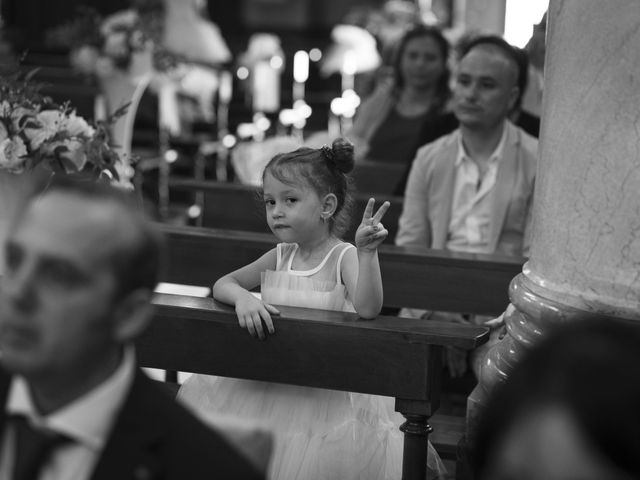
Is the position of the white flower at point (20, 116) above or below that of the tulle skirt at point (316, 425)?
above

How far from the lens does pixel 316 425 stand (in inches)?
111

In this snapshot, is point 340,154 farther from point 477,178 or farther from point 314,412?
point 477,178

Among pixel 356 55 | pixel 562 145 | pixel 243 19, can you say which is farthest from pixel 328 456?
pixel 243 19

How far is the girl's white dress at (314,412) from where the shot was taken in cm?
275

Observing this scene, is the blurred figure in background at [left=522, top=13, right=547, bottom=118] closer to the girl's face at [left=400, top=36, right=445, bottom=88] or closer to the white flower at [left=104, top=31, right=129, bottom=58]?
the girl's face at [left=400, top=36, right=445, bottom=88]

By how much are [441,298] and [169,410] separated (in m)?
2.31

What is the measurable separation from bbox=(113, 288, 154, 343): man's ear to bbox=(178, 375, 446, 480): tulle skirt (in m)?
1.23

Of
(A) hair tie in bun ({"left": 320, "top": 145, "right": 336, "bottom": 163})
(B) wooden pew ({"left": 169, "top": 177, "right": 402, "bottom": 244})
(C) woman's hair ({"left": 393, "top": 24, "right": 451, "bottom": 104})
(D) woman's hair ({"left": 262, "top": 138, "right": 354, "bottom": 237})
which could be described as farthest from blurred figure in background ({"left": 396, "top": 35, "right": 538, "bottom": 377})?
(C) woman's hair ({"left": 393, "top": 24, "right": 451, "bottom": 104})

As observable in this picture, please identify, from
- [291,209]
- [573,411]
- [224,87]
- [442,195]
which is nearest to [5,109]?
[291,209]

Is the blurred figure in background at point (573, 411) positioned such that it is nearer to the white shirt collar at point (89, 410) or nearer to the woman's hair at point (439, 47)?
the white shirt collar at point (89, 410)

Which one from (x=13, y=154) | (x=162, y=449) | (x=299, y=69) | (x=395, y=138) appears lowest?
(x=299, y=69)

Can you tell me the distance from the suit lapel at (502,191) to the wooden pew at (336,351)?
1.49m

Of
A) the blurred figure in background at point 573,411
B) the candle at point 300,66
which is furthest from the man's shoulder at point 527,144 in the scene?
the candle at point 300,66

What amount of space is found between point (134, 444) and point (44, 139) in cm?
215
